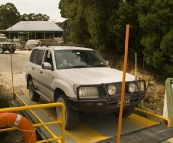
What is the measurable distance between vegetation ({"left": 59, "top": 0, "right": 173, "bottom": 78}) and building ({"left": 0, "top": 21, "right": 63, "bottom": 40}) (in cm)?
3574

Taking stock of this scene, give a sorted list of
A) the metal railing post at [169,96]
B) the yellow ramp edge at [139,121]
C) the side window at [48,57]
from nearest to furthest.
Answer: the metal railing post at [169,96]
the yellow ramp edge at [139,121]
the side window at [48,57]

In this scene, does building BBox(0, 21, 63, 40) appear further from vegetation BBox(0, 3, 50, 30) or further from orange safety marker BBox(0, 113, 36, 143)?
orange safety marker BBox(0, 113, 36, 143)

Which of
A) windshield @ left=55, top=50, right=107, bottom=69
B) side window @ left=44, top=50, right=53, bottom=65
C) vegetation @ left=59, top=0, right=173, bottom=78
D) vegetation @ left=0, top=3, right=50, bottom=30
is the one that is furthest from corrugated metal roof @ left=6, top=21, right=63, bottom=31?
windshield @ left=55, top=50, right=107, bottom=69

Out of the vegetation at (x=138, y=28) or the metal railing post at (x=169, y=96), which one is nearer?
the metal railing post at (x=169, y=96)

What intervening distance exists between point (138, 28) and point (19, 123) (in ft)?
28.8

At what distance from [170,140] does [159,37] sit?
5730 mm

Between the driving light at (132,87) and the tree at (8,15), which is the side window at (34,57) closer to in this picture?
the driving light at (132,87)

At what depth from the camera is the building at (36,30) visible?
50.3 metres

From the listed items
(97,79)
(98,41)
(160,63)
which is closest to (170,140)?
(97,79)

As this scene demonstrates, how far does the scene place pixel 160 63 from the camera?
9086 mm

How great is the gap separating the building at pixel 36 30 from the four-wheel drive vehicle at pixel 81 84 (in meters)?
44.5

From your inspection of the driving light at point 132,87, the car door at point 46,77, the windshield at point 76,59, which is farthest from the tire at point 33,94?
the driving light at point 132,87

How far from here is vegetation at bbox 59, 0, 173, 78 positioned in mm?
8805

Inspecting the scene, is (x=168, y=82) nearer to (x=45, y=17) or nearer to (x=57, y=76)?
(x=57, y=76)
